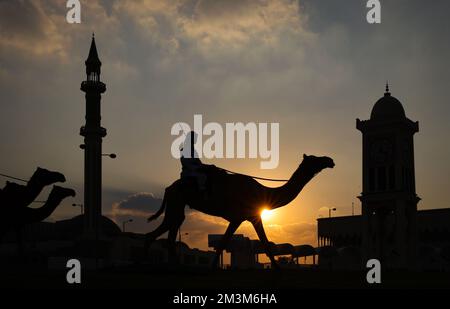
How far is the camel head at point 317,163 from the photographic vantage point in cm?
2148

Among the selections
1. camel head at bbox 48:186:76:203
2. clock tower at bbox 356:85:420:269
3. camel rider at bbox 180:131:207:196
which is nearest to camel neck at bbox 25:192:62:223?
camel head at bbox 48:186:76:203

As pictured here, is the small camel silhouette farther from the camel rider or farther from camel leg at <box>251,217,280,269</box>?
camel leg at <box>251,217,280,269</box>

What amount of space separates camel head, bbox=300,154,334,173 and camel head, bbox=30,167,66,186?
794 cm

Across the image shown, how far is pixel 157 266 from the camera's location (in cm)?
2061

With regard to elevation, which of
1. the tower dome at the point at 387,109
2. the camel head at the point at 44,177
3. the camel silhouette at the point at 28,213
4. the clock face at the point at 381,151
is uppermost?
the tower dome at the point at 387,109

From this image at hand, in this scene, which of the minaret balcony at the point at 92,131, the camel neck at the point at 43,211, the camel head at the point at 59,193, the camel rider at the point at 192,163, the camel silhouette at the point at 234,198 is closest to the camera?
the camel silhouette at the point at 234,198

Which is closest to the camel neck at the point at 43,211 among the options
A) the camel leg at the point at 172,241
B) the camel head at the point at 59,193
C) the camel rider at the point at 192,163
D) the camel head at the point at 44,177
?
the camel head at the point at 59,193

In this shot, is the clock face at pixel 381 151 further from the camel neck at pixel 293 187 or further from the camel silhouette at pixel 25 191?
the camel silhouette at pixel 25 191

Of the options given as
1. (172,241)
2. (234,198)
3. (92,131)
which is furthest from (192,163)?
(92,131)

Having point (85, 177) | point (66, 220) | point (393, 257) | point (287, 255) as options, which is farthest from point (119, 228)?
point (393, 257)

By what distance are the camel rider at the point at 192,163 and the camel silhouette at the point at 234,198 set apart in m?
0.27

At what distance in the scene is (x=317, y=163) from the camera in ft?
70.7

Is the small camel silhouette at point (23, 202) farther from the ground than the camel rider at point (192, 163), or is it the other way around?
the camel rider at point (192, 163)
